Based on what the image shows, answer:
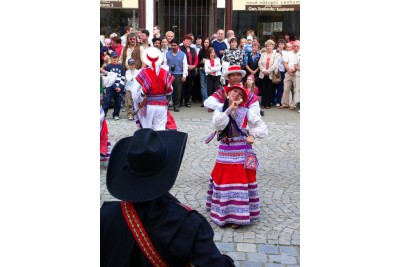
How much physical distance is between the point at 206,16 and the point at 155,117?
10764 millimetres

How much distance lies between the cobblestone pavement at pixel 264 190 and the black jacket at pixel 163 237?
7.52 feet

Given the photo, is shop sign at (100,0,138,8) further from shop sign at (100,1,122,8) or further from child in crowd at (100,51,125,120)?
→ child in crowd at (100,51,125,120)

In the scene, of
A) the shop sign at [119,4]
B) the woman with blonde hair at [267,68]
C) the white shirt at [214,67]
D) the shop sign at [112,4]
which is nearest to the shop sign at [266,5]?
the shop sign at [119,4]

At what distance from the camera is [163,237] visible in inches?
85.4

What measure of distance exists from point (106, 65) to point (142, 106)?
12.4 ft

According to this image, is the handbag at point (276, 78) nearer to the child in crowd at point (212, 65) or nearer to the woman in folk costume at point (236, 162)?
the child in crowd at point (212, 65)

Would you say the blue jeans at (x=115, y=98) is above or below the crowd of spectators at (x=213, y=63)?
below

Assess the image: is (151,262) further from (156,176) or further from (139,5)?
(139,5)

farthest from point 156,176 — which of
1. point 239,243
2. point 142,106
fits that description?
point 142,106

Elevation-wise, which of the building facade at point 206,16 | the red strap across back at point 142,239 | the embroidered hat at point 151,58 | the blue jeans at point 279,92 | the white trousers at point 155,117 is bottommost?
the red strap across back at point 142,239

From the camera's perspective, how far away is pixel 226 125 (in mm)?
5113

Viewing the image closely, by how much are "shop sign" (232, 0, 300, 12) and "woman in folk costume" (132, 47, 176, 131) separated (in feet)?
34.9

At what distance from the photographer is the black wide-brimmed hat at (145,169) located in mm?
2201

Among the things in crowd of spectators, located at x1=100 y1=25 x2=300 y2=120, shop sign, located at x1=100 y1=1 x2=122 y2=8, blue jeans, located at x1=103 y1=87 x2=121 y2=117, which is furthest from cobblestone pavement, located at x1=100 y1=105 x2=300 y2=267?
shop sign, located at x1=100 y1=1 x2=122 y2=8
